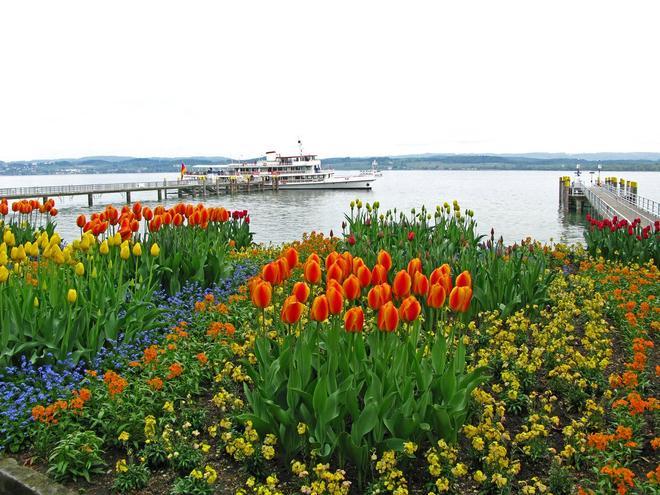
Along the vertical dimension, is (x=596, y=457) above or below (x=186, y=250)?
below

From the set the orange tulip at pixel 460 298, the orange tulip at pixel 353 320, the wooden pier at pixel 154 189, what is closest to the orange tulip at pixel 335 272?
the orange tulip at pixel 353 320

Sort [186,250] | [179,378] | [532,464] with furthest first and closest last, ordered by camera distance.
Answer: [186,250]
[179,378]
[532,464]

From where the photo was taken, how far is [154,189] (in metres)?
67.0

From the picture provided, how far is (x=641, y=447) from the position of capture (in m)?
4.44

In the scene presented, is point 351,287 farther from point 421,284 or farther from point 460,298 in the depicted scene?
point 460,298

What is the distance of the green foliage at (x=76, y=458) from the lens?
14.0 ft

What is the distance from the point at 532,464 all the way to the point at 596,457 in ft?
1.42

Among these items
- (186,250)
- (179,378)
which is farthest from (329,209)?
(179,378)

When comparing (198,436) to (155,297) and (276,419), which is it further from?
(155,297)

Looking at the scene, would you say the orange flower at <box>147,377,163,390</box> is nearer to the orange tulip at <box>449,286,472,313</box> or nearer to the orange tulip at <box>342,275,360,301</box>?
the orange tulip at <box>342,275,360,301</box>

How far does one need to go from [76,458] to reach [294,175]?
89.6 metres

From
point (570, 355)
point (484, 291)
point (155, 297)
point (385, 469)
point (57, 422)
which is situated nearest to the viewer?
point (385, 469)

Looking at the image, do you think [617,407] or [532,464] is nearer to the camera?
[532,464]

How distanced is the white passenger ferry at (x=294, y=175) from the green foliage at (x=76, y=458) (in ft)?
270
